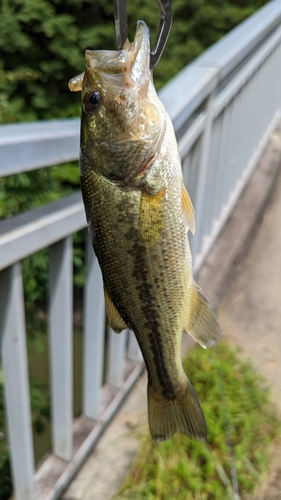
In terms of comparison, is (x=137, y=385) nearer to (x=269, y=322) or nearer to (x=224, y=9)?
(x=269, y=322)

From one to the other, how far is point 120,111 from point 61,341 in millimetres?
1055

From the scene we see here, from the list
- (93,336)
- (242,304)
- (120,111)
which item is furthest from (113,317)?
(242,304)

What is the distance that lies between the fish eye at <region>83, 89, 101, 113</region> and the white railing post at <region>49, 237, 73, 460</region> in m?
0.76

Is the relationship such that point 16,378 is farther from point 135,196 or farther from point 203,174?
point 203,174

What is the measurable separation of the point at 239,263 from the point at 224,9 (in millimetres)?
7694

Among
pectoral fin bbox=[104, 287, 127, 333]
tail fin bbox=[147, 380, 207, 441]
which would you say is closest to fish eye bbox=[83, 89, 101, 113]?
pectoral fin bbox=[104, 287, 127, 333]

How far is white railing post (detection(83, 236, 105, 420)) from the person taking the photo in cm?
174

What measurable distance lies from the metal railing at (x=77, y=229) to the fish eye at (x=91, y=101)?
Result: 12.6 inches

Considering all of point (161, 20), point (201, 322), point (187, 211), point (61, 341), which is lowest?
→ point (61, 341)

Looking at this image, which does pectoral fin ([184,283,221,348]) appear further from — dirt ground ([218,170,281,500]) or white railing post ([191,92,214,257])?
white railing post ([191,92,214,257])

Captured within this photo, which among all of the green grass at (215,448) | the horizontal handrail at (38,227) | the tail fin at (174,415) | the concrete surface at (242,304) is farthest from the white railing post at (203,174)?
the tail fin at (174,415)

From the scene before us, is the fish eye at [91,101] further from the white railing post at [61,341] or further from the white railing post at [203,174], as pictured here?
the white railing post at [203,174]

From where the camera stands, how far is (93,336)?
6.15 feet

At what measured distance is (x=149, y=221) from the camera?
737 mm
